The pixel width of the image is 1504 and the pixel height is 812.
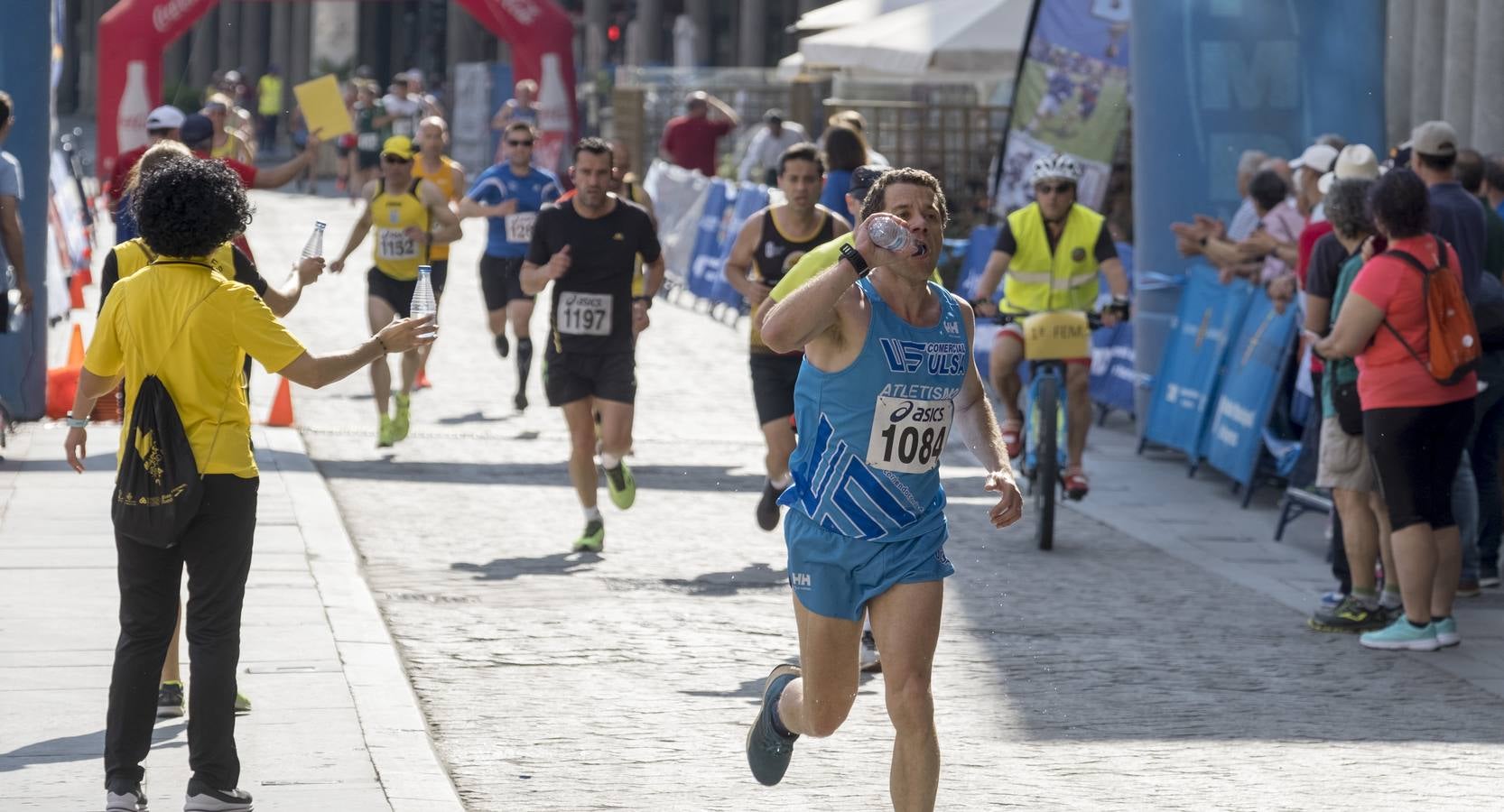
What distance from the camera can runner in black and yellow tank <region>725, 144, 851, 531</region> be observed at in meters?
9.66

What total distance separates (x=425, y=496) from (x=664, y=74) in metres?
26.6

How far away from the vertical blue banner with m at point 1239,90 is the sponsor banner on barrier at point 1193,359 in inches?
17.6

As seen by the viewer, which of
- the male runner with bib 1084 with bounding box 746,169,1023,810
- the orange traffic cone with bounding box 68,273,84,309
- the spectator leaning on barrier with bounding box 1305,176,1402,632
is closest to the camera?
the male runner with bib 1084 with bounding box 746,169,1023,810

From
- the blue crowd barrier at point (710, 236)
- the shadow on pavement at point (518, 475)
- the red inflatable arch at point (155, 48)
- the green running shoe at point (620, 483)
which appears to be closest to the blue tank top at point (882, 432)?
the green running shoe at point (620, 483)

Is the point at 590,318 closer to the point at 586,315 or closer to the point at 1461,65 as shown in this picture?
the point at 586,315

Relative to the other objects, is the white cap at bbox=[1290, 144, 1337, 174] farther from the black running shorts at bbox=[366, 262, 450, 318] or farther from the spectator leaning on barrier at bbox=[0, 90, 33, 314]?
the spectator leaning on barrier at bbox=[0, 90, 33, 314]

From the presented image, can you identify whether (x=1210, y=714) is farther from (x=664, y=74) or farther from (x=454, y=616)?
(x=664, y=74)

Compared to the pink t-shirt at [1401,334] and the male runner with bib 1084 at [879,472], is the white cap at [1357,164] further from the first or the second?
the male runner with bib 1084 at [879,472]

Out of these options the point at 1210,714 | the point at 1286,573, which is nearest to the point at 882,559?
the point at 1210,714

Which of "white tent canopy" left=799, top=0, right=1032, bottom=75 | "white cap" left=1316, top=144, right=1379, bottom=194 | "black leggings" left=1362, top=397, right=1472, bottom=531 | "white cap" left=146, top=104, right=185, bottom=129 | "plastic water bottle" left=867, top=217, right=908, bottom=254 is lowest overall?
"black leggings" left=1362, top=397, right=1472, bottom=531

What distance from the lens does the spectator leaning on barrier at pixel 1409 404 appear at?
8539 millimetres

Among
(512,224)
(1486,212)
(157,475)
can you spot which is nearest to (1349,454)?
(1486,212)

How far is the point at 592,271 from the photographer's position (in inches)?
420

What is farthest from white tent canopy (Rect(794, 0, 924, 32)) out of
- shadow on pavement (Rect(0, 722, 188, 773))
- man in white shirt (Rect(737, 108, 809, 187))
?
shadow on pavement (Rect(0, 722, 188, 773))
